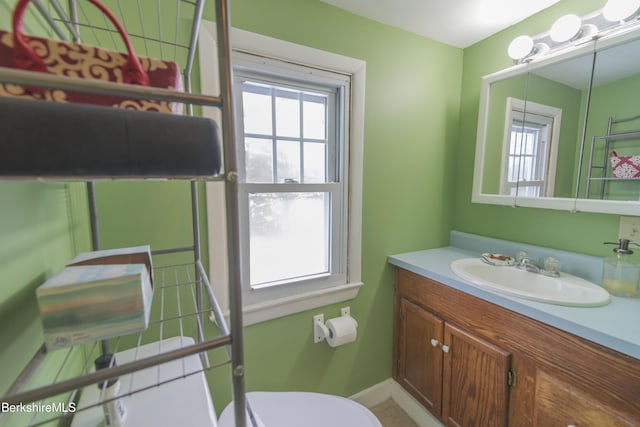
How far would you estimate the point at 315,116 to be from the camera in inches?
52.6

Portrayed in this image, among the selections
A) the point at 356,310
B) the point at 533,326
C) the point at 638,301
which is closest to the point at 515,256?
the point at 638,301

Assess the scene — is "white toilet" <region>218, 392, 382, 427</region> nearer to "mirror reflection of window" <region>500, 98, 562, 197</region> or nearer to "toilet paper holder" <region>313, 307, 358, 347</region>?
"toilet paper holder" <region>313, 307, 358, 347</region>

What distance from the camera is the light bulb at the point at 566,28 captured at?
1141mm

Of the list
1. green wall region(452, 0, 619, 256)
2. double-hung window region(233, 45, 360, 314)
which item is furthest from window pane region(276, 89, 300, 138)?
green wall region(452, 0, 619, 256)

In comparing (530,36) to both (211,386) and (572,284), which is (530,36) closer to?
(572,284)

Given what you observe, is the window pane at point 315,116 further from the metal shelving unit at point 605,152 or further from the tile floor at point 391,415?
the tile floor at point 391,415

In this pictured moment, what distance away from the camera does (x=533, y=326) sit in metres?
0.95

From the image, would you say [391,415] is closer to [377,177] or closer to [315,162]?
[377,177]

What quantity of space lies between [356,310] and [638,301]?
3.78ft

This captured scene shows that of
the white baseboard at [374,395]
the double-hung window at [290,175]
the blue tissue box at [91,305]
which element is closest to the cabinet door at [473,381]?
the white baseboard at [374,395]

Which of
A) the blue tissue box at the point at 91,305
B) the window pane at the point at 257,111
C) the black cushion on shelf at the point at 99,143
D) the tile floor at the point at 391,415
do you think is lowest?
the tile floor at the point at 391,415

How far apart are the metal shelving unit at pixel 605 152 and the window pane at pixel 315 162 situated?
1.22m

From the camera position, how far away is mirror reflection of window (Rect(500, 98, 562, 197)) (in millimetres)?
1287

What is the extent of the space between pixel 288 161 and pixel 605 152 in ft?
4.64
